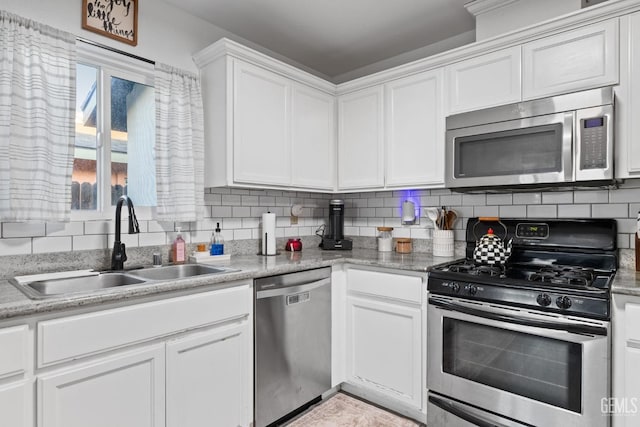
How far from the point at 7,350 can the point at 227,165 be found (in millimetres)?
1376

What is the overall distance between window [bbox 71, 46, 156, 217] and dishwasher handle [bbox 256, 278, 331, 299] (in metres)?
0.97

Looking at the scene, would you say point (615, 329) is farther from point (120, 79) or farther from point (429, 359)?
point (120, 79)

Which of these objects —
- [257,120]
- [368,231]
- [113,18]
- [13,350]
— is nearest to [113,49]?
[113,18]

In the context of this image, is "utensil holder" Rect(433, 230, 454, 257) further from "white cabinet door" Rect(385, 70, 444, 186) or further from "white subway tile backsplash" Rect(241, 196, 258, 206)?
"white subway tile backsplash" Rect(241, 196, 258, 206)

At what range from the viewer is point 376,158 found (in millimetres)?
2771

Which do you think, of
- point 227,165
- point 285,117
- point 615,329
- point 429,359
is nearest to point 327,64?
point 285,117

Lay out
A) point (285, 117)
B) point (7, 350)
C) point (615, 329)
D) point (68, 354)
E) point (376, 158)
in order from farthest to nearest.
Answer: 1. point (376, 158)
2. point (285, 117)
3. point (615, 329)
4. point (68, 354)
5. point (7, 350)

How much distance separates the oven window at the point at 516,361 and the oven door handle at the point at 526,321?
0.20 ft

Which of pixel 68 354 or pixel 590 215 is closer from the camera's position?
pixel 68 354

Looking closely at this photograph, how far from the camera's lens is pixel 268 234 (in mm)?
2645

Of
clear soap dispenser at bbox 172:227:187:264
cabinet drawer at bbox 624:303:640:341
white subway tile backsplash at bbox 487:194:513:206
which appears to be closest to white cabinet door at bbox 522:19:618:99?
white subway tile backsplash at bbox 487:194:513:206

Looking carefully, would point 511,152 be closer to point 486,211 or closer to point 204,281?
point 486,211

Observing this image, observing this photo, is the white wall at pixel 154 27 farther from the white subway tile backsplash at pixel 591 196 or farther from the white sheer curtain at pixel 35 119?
the white subway tile backsplash at pixel 591 196

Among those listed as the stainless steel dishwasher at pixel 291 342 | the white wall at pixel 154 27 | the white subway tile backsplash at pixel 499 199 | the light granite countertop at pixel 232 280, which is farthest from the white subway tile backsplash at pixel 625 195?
the white wall at pixel 154 27
